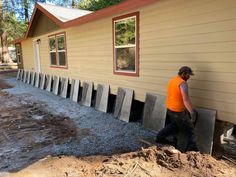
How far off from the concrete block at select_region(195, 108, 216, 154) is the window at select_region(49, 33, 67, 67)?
751cm

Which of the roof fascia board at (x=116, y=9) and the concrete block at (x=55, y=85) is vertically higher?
the roof fascia board at (x=116, y=9)

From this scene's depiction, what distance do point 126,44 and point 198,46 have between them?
2463 millimetres

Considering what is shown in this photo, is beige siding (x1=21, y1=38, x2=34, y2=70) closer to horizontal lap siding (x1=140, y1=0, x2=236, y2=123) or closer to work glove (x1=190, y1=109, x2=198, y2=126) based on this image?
horizontal lap siding (x1=140, y1=0, x2=236, y2=123)

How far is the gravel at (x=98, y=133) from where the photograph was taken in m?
4.83

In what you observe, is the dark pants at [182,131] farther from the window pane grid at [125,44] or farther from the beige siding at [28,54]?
the beige siding at [28,54]

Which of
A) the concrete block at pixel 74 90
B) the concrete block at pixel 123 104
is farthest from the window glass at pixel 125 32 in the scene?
the concrete block at pixel 74 90

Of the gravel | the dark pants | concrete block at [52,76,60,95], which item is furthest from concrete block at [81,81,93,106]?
the dark pants

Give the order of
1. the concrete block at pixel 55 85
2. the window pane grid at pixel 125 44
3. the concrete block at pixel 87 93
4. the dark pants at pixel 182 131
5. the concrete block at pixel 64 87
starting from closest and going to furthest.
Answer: the dark pants at pixel 182 131
the window pane grid at pixel 125 44
the concrete block at pixel 87 93
the concrete block at pixel 64 87
the concrete block at pixel 55 85

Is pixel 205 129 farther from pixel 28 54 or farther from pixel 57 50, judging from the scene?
pixel 28 54

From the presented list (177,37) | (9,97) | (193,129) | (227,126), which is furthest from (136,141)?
(9,97)

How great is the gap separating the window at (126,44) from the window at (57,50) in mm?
4348

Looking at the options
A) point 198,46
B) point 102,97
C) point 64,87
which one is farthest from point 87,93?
point 198,46

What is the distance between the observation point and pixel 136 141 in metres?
5.21

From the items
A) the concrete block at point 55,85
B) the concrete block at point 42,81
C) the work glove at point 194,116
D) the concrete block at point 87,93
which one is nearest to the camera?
the work glove at point 194,116
